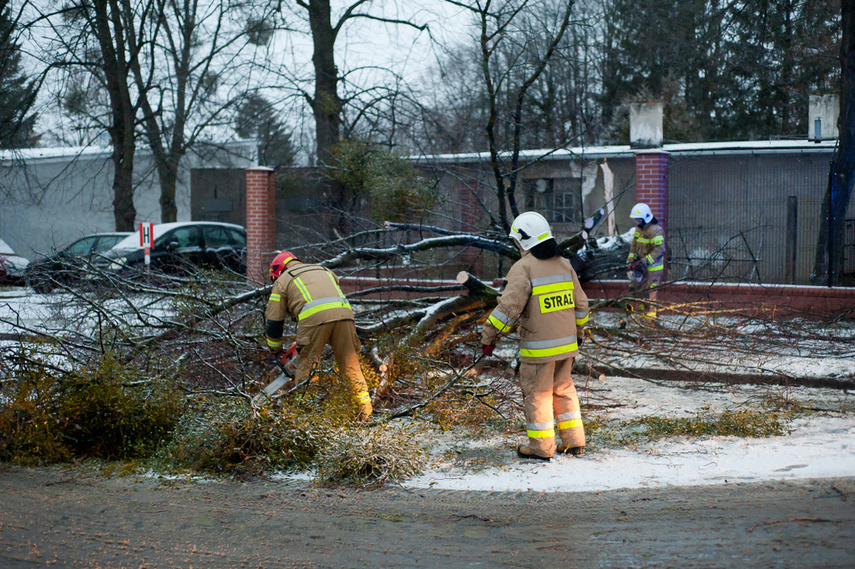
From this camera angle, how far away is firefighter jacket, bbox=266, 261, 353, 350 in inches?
255

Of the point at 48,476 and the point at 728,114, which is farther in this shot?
the point at 728,114

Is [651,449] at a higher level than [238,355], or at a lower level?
lower

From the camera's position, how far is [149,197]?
2772cm

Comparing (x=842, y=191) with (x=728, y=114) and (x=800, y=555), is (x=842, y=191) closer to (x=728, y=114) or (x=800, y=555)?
(x=800, y=555)

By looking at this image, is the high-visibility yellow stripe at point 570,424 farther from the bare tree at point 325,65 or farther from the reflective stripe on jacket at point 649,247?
A: the bare tree at point 325,65

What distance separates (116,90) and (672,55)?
16885 millimetres

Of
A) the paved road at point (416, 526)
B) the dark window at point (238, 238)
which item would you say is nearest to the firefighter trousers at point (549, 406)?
the paved road at point (416, 526)

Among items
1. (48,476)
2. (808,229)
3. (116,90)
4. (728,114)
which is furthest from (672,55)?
(48,476)

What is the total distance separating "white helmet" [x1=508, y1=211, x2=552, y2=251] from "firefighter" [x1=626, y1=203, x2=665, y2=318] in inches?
221

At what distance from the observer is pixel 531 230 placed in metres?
5.66

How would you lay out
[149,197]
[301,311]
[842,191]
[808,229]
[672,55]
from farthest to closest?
1. [149,197]
2. [672,55]
3. [808,229]
4. [842,191]
5. [301,311]

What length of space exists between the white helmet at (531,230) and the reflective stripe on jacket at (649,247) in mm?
5640

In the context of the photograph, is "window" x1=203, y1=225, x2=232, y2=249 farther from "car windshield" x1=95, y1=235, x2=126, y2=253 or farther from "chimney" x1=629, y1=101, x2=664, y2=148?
"chimney" x1=629, y1=101, x2=664, y2=148

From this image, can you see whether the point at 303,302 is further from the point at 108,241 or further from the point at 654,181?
the point at 108,241
